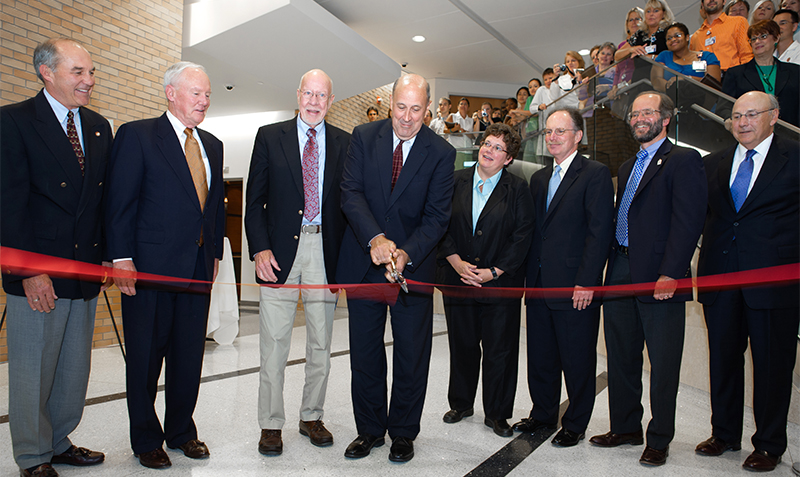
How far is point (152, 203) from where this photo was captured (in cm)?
228

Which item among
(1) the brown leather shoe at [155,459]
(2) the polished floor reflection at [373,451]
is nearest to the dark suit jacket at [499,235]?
(2) the polished floor reflection at [373,451]

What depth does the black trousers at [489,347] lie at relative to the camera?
281cm

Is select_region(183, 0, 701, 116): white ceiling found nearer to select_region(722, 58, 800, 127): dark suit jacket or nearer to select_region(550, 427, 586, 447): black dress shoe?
select_region(722, 58, 800, 127): dark suit jacket

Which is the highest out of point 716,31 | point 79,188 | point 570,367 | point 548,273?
point 716,31

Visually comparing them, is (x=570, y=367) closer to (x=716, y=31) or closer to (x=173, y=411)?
(x=173, y=411)

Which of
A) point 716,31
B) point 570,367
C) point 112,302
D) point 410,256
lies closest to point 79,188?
point 410,256

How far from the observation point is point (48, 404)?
2232 millimetres

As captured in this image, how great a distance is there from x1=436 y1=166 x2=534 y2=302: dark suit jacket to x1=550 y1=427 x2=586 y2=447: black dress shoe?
0.77m

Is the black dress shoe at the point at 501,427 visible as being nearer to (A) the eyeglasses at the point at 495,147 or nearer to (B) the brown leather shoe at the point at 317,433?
(B) the brown leather shoe at the point at 317,433

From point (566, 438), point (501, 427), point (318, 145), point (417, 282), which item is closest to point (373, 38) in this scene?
point (318, 145)

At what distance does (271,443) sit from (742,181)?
276cm

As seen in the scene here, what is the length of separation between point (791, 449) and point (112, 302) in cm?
551

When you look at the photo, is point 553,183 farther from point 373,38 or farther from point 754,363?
point 373,38

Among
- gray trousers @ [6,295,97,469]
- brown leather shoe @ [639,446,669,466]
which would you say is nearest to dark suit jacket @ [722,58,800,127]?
brown leather shoe @ [639,446,669,466]
